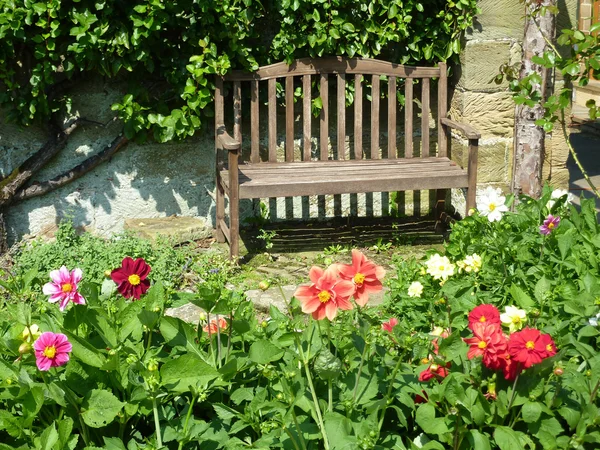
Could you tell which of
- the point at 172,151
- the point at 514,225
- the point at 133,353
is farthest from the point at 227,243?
the point at 133,353

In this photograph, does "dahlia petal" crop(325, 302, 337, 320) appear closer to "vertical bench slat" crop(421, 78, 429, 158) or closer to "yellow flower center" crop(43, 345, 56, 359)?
"yellow flower center" crop(43, 345, 56, 359)

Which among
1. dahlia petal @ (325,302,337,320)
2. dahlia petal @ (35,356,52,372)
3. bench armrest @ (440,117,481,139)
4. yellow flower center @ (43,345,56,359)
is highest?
dahlia petal @ (325,302,337,320)

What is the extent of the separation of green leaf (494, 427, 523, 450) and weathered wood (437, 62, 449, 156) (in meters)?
Answer: 3.73

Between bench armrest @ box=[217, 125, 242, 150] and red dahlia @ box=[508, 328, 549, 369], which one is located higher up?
red dahlia @ box=[508, 328, 549, 369]

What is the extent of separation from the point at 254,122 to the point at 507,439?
3.65 meters

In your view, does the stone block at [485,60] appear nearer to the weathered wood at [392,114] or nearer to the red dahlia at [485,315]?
the weathered wood at [392,114]

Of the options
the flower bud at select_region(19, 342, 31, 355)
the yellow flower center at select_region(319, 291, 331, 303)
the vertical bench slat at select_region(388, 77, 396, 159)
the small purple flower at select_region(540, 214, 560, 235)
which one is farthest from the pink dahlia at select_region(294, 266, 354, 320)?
the vertical bench slat at select_region(388, 77, 396, 159)

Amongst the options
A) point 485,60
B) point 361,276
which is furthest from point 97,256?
point 361,276

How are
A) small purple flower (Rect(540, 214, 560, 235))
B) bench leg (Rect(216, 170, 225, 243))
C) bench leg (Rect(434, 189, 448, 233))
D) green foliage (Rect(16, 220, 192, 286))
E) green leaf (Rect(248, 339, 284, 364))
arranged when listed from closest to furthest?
green leaf (Rect(248, 339, 284, 364)), small purple flower (Rect(540, 214, 560, 235)), green foliage (Rect(16, 220, 192, 286)), bench leg (Rect(216, 170, 225, 243)), bench leg (Rect(434, 189, 448, 233))

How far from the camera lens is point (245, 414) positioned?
6.59 ft

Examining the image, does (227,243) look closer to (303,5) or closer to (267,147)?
(267,147)

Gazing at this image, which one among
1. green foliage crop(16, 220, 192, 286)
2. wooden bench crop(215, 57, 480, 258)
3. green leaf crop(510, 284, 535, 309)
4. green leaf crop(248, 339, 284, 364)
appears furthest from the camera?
wooden bench crop(215, 57, 480, 258)

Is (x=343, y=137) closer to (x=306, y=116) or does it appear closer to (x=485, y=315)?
(x=306, y=116)

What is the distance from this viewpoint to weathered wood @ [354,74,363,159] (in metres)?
5.42
